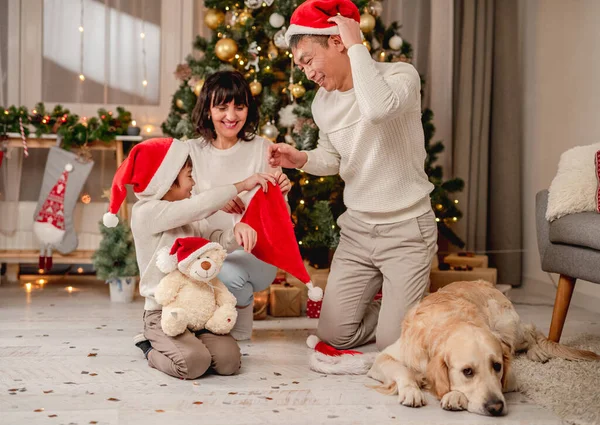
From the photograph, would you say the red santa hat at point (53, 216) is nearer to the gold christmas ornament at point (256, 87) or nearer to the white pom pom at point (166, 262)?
the gold christmas ornament at point (256, 87)

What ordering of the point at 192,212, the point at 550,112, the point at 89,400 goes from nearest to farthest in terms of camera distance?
the point at 89,400
the point at 192,212
the point at 550,112

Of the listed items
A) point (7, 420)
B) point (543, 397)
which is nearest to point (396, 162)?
point (543, 397)

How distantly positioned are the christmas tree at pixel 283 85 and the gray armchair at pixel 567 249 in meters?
0.95

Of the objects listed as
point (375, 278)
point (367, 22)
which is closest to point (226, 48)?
point (367, 22)

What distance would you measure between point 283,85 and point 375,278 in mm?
1557

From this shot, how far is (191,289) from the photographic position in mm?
2574

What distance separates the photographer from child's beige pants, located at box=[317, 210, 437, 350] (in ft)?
9.06

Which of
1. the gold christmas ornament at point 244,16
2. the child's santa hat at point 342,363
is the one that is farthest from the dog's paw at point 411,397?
the gold christmas ornament at point 244,16

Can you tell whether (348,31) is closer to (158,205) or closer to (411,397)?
(158,205)

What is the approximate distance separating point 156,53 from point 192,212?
2374 mm

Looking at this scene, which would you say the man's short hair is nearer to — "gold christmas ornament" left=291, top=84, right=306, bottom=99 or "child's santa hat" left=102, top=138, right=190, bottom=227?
"child's santa hat" left=102, top=138, right=190, bottom=227

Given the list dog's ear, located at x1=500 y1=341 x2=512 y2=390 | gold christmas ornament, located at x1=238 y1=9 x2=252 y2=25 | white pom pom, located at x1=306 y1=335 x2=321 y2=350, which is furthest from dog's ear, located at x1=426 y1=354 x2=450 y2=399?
gold christmas ornament, located at x1=238 y1=9 x2=252 y2=25

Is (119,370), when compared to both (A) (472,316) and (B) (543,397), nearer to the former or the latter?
(A) (472,316)

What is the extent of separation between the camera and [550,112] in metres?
4.47
